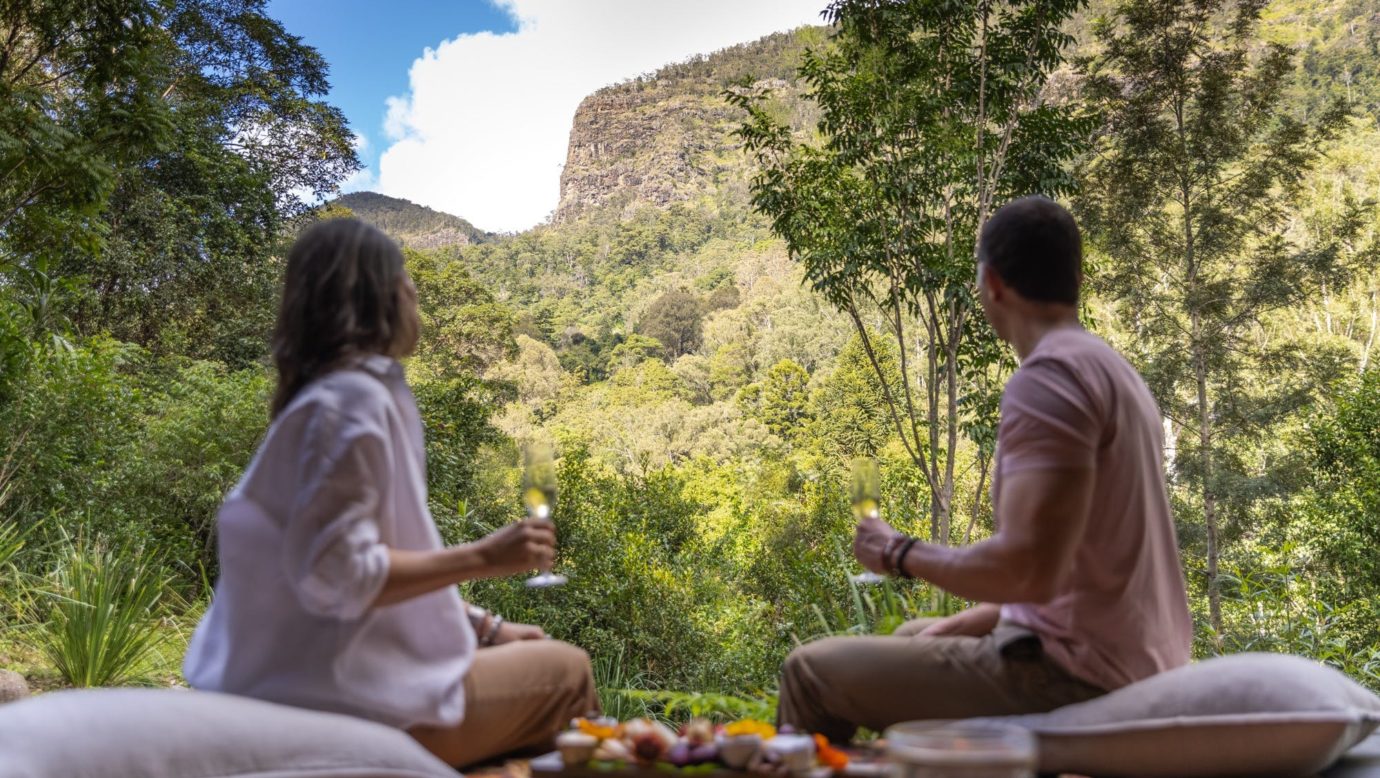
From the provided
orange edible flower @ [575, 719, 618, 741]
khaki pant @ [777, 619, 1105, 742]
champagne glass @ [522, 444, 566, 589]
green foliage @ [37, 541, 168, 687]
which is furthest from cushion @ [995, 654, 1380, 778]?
green foliage @ [37, 541, 168, 687]

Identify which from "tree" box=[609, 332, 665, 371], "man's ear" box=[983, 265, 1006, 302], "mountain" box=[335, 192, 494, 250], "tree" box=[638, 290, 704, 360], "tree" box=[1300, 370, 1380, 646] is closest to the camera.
A: "man's ear" box=[983, 265, 1006, 302]

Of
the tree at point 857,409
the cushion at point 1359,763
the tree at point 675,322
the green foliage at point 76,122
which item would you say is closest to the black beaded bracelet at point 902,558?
the cushion at point 1359,763

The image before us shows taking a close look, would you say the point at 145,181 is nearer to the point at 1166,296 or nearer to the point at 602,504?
the point at 602,504

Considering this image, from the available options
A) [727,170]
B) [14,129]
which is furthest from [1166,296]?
[727,170]

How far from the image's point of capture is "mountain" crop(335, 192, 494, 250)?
5547cm

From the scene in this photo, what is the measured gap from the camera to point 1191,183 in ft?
41.3

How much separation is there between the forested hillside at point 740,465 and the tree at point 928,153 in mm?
52

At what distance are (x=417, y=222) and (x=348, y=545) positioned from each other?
59001 mm

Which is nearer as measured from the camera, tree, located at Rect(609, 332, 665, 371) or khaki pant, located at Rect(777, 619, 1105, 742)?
khaki pant, located at Rect(777, 619, 1105, 742)

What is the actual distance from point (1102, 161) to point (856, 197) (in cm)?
696

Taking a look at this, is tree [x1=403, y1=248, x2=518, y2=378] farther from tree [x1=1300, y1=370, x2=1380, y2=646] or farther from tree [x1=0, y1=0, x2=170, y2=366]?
tree [x1=0, y1=0, x2=170, y2=366]

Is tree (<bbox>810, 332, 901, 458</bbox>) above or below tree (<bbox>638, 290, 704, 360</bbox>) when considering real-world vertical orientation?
below

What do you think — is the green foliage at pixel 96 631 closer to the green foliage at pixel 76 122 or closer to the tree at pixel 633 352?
the green foliage at pixel 76 122

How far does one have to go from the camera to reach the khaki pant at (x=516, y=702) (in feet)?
5.24
